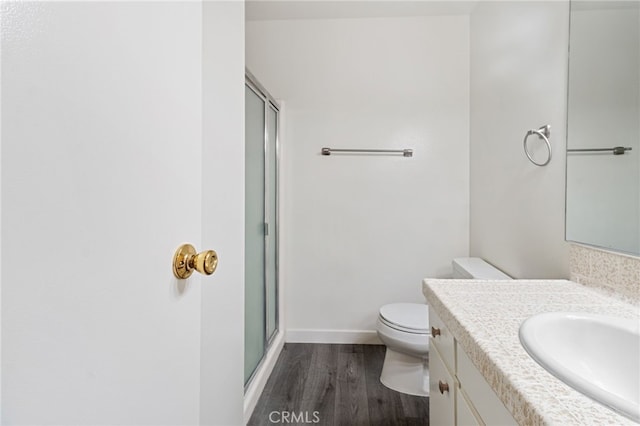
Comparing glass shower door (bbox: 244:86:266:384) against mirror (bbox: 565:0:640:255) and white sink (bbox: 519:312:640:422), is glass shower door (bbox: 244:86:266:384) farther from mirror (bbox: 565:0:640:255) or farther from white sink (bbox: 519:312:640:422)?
mirror (bbox: 565:0:640:255)

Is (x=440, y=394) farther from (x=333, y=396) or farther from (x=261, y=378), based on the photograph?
(x=261, y=378)

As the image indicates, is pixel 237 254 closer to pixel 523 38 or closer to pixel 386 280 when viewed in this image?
pixel 386 280

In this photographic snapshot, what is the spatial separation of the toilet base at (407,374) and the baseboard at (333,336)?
48 cm

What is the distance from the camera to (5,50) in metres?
0.27

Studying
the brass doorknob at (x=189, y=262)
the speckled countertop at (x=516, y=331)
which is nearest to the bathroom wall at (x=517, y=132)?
the speckled countertop at (x=516, y=331)

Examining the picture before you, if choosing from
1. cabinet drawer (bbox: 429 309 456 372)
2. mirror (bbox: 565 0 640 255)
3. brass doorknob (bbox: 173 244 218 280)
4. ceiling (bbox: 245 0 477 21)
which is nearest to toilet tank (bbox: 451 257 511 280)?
mirror (bbox: 565 0 640 255)

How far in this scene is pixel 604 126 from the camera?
1017mm

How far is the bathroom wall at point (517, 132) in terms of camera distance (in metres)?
A: 1.28

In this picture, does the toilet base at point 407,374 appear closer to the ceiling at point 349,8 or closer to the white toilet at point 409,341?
the white toilet at point 409,341

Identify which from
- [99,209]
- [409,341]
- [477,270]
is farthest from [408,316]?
[99,209]

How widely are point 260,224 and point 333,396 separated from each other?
1074mm

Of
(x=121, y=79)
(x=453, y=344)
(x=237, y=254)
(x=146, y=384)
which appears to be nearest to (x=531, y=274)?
(x=453, y=344)

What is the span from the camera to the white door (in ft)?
0.94

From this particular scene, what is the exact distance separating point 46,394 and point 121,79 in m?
0.38
